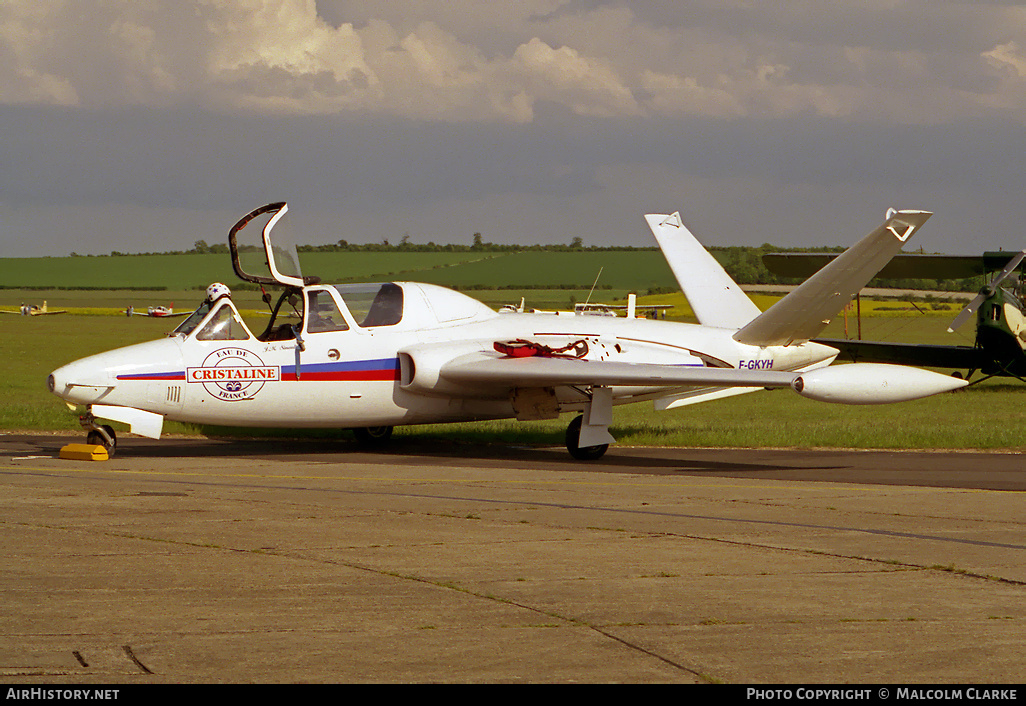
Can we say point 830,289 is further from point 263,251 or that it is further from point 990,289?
point 990,289

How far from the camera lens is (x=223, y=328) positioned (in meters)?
15.6

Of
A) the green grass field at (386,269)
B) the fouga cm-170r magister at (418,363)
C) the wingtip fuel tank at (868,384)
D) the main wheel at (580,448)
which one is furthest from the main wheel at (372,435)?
the wingtip fuel tank at (868,384)

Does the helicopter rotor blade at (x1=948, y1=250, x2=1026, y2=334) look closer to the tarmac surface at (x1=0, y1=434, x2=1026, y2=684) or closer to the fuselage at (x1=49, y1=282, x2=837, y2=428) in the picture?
the fuselage at (x1=49, y1=282, x2=837, y2=428)

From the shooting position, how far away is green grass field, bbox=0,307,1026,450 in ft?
61.2

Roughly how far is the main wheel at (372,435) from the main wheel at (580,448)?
3.52 meters

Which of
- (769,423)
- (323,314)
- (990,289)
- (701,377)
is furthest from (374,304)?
(990,289)

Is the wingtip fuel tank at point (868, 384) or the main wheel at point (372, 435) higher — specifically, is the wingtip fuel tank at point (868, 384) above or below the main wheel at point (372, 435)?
above

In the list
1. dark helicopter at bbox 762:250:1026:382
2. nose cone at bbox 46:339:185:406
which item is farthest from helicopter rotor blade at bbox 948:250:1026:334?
nose cone at bbox 46:339:185:406

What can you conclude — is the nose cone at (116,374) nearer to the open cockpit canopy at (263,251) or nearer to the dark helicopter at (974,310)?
the open cockpit canopy at (263,251)

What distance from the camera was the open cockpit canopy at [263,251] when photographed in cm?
1617

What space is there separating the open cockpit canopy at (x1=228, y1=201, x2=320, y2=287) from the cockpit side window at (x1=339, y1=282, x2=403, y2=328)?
2.44 ft

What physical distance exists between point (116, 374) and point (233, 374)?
1.52 meters

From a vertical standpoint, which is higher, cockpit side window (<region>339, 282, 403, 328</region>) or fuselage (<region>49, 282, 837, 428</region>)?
cockpit side window (<region>339, 282, 403, 328</region>)
